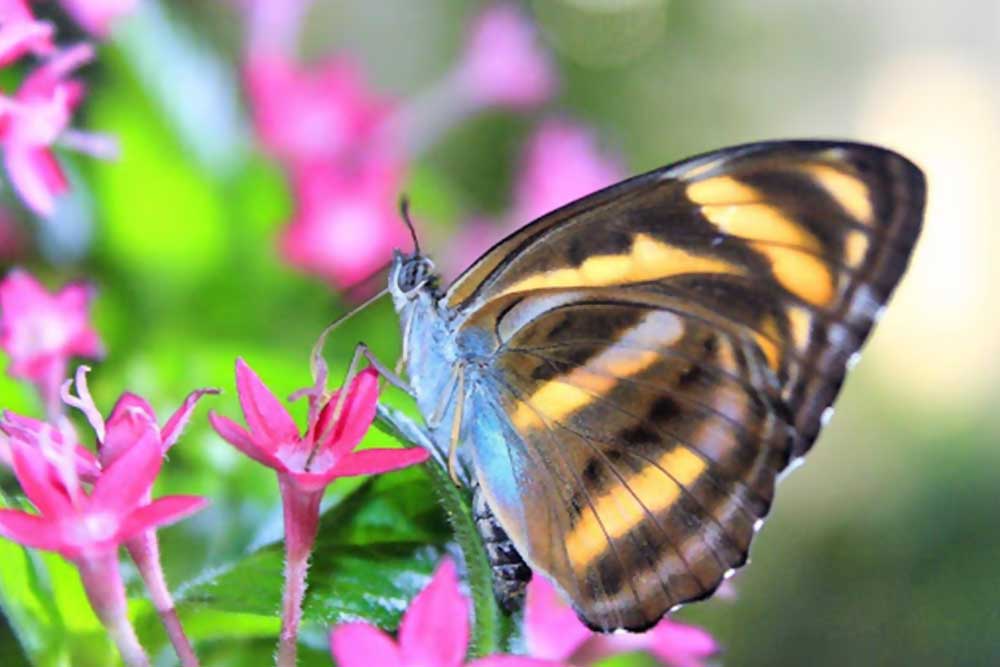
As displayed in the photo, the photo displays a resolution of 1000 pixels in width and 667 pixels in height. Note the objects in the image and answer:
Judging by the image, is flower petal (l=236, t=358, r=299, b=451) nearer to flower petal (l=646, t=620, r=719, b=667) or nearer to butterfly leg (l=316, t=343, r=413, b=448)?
butterfly leg (l=316, t=343, r=413, b=448)

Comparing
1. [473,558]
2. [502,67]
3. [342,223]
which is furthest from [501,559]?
[502,67]

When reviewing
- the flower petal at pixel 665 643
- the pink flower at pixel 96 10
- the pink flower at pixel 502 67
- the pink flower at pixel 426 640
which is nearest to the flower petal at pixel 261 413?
the pink flower at pixel 426 640

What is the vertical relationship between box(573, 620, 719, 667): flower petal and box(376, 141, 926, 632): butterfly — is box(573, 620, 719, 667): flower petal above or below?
below

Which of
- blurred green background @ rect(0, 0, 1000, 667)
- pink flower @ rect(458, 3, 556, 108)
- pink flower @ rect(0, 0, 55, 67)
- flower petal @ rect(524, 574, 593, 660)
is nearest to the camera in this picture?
→ pink flower @ rect(0, 0, 55, 67)

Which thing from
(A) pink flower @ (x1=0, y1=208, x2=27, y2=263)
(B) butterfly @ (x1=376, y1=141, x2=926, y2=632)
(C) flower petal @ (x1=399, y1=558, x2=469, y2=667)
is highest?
(A) pink flower @ (x1=0, y1=208, x2=27, y2=263)

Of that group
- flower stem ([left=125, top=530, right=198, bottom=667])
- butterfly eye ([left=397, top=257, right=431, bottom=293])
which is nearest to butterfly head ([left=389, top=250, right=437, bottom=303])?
butterfly eye ([left=397, top=257, right=431, bottom=293])

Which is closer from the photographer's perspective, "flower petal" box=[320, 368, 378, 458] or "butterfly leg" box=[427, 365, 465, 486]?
"flower petal" box=[320, 368, 378, 458]

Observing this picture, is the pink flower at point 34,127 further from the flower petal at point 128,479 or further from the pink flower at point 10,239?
the pink flower at point 10,239
